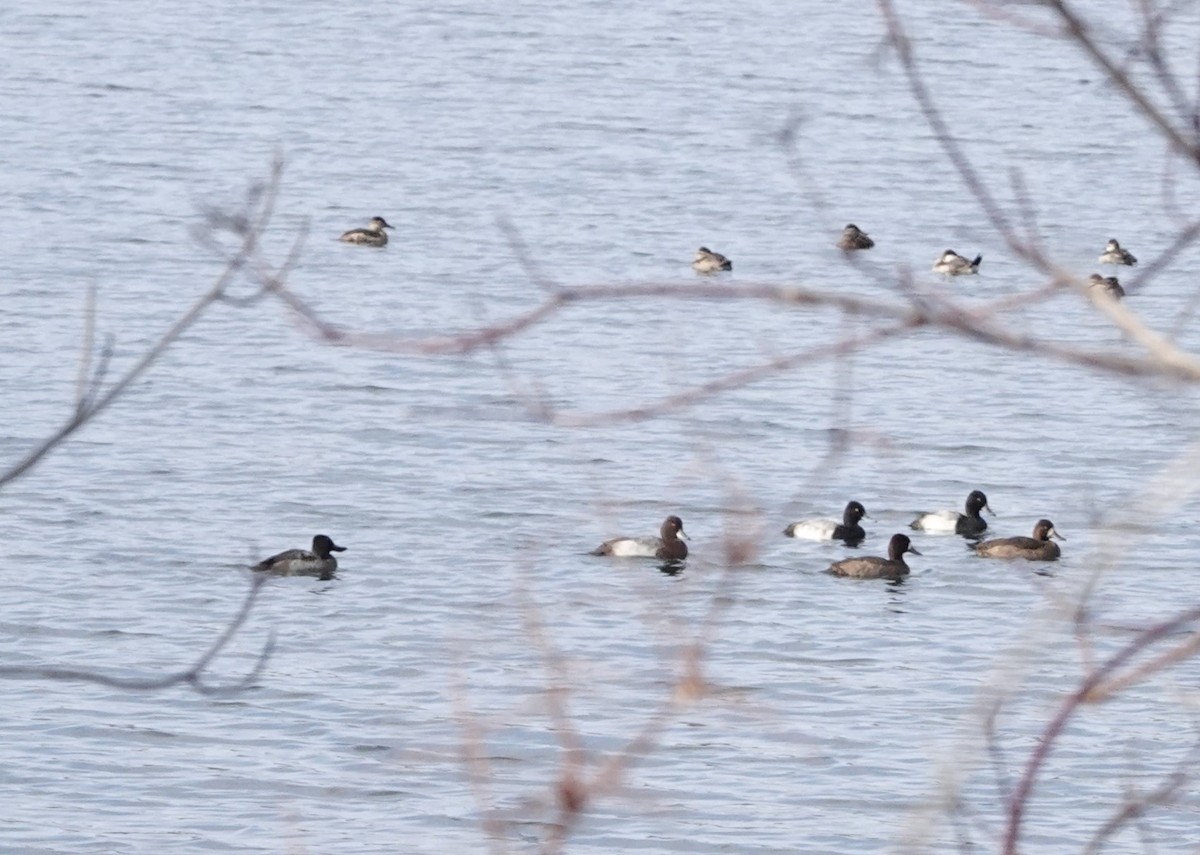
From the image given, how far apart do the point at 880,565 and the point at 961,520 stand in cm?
139

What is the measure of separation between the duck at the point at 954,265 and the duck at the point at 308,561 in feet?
44.9

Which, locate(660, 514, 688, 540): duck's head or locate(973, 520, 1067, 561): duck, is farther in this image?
locate(973, 520, 1067, 561): duck

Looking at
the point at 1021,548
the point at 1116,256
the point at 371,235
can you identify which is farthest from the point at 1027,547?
the point at 371,235

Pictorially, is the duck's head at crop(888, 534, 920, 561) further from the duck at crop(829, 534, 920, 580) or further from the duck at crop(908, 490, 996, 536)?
the duck at crop(908, 490, 996, 536)

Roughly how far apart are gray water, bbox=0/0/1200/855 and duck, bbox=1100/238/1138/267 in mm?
550

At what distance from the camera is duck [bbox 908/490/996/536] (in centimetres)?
1884

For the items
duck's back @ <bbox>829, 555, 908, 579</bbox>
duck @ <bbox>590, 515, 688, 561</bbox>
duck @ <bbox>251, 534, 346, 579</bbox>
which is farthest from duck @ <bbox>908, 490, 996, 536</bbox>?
duck @ <bbox>251, 534, 346, 579</bbox>

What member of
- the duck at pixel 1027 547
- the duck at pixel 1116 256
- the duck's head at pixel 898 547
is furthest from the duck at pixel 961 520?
the duck at pixel 1116 256

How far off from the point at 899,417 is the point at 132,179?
50.4 ft

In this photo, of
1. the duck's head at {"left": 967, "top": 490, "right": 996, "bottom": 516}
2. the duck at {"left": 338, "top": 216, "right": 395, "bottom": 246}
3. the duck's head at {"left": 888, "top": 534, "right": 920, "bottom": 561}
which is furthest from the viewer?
the duck at {"left": 338, "top": 216, "right": 395, "bottom": 246}

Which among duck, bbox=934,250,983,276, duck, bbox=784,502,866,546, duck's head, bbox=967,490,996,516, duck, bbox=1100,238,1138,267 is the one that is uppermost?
duck's head, bbox=967,490,996,516

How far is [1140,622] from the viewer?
15.7m

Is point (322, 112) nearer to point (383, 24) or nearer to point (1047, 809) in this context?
point (383, 24)

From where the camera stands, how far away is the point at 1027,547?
1794 centimetres
